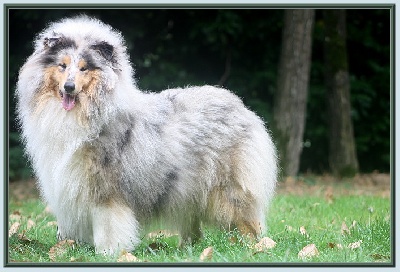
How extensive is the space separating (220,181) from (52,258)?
61.0 inches

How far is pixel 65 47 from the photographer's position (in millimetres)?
4984

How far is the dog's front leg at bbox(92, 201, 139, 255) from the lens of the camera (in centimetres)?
496

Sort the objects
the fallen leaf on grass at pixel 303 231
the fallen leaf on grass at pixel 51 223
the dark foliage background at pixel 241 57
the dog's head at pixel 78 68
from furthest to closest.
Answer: the dark foliage background at pixel 241 57 → the fallen leaf on grass at pixel 51 223 → the fallen leaf on grass at pixel 303 231 → the dog's head at pixel 78 68

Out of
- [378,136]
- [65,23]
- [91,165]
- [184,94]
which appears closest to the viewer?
[91,165]

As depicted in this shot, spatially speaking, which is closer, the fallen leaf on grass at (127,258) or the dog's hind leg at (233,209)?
the fallen leaf on grass at (127,258)

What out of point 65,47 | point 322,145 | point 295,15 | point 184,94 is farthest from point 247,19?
→ point 65,47

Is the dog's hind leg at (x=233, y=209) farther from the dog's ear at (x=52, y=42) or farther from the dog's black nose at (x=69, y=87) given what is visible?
the dog's ear at (x=52, y=42)

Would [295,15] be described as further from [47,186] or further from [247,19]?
[47,186]

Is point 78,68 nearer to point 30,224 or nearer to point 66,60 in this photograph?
point 66,60

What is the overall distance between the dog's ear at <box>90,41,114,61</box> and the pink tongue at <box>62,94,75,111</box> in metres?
0.43

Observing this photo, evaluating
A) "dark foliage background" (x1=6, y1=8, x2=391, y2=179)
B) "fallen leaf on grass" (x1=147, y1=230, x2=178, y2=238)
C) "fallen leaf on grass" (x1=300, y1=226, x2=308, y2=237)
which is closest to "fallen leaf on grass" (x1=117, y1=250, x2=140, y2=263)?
"fallen leaf on grass" (x1=147, y1=230, x2=178, y2=238)

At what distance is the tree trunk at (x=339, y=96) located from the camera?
11.4 m

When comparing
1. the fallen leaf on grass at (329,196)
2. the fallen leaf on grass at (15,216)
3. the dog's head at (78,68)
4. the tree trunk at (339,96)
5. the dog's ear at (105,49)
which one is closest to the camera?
the dog's head at (78,68)

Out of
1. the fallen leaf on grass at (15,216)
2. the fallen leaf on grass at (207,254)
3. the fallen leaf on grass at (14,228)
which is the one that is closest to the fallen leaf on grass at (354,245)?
the fallen leaf on grass at (207,254)
